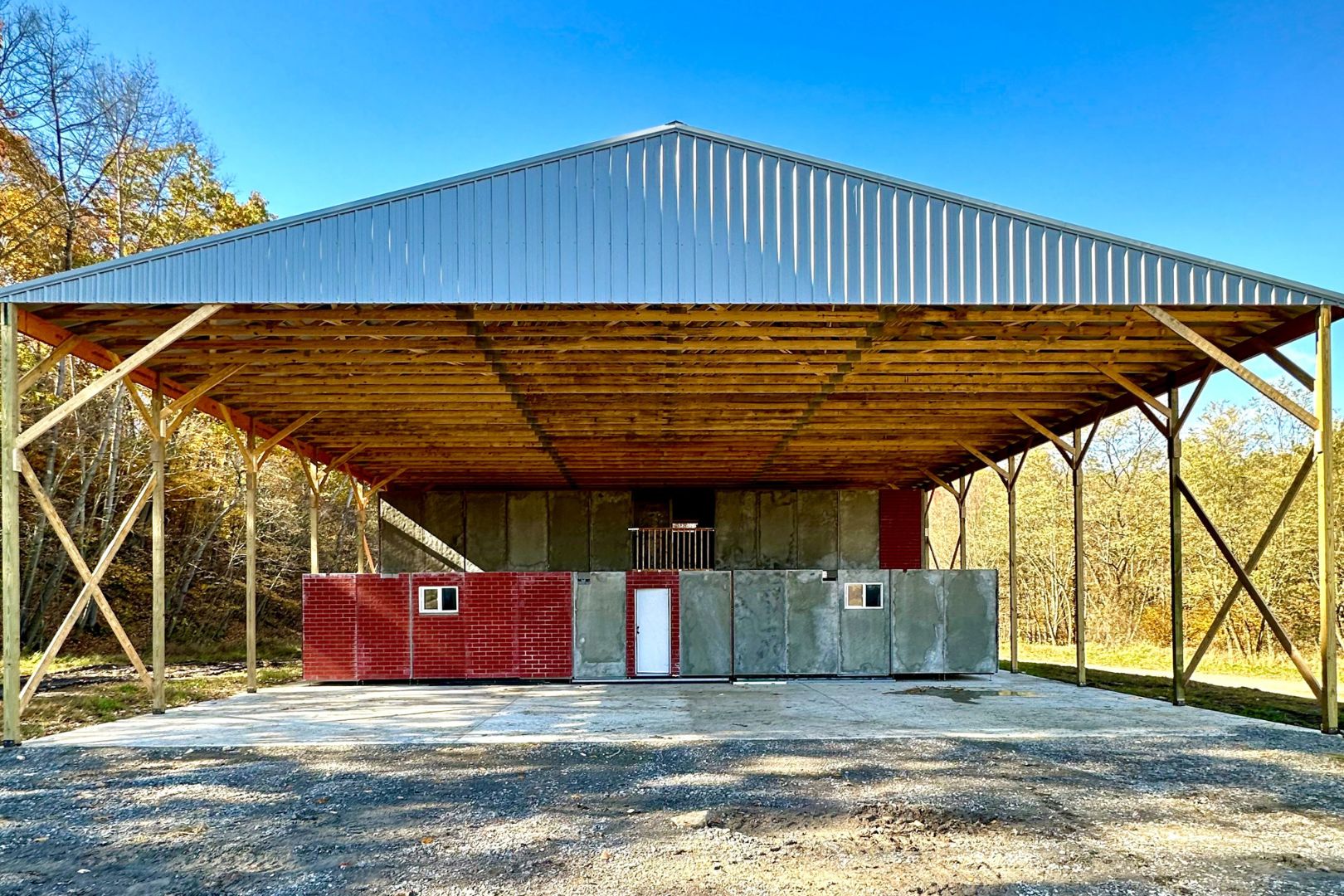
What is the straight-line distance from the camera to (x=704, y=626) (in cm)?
1650

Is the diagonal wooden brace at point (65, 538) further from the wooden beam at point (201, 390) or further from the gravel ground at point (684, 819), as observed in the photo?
the wooden beam at point (201, 390)

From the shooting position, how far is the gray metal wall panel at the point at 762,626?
16531mm

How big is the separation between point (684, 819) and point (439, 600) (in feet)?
33.8

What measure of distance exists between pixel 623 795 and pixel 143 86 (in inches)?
872

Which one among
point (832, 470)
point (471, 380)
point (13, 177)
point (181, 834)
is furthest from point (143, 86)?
point (181, 834)

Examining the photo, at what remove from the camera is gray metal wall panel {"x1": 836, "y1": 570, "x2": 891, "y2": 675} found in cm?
1659

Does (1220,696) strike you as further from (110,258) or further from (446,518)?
(110,258)

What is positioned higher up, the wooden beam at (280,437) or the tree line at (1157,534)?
the wooden beam at (280,437)

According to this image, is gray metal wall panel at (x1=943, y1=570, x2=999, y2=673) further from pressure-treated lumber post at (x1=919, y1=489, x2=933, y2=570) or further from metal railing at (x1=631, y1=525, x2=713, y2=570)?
metal railing at (x1=631, y1=525, x2=713, y2=570)

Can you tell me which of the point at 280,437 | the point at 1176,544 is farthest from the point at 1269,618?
the point at 280,437

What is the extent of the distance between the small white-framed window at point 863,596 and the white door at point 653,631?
3314 mm

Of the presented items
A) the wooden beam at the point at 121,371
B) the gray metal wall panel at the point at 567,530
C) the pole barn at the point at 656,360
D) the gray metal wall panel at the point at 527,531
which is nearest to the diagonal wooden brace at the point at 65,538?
the pole barn at the point at 656,360

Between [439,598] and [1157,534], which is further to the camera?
[1157,534]

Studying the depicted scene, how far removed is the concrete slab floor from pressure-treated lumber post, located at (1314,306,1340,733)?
68 centimetres
